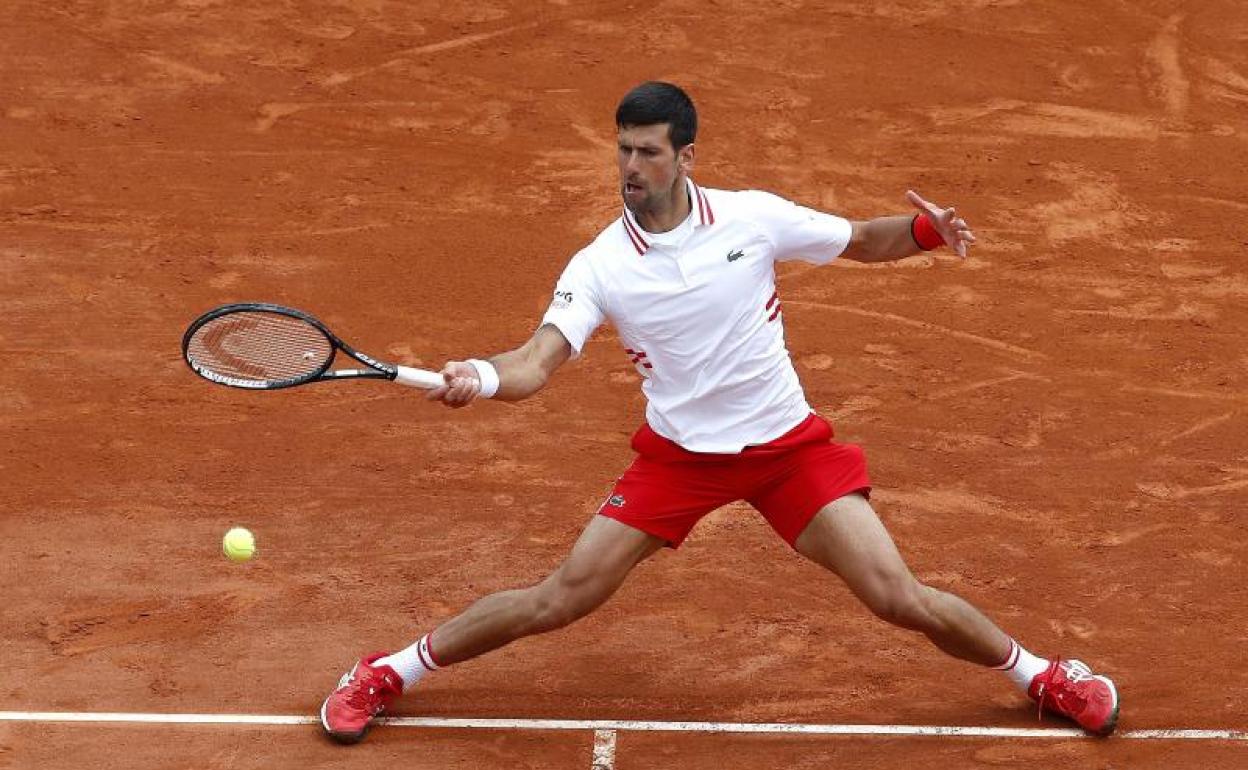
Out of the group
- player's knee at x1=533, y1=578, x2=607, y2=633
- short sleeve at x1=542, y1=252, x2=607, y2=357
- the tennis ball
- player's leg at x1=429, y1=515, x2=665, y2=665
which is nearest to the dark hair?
short sleeve at x1=542, y1=252, x2=607, y2=357

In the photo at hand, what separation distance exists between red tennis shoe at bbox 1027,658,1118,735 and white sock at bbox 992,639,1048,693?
2 centimetres

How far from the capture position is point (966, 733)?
786 cm

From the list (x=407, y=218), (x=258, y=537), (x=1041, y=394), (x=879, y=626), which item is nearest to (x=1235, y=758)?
(x=879, y=626)

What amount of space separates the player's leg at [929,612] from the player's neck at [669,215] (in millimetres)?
1247

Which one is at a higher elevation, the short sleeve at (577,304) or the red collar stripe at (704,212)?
the red collar stripe at (704,212)

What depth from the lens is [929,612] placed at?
24.3 ft

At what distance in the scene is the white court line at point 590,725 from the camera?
7.86 m

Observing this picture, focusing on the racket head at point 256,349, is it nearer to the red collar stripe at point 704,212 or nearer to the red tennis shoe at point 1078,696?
the red collar stripe at point 704,212

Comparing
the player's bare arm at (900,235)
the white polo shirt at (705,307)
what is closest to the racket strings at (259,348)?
the white polo shirt at (705,307)

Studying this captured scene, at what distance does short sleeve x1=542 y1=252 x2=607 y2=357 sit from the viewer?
24.0 feet

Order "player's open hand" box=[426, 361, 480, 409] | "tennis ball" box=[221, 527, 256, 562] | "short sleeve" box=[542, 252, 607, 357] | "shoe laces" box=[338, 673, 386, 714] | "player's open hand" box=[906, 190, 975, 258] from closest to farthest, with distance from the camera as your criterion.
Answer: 1. "player's open hand" box=[426, 361, 480, 409]
2. "short sleeve" box=[542, 252, 607, 357]
3. "player's open hand" box=[906, 190, 975, 258]
4. "shoe laces" box=[338, 673, 386, 714]
5. "tennis ball" box=[221, 527, 256, 562]

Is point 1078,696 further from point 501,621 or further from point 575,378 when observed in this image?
point 575,378

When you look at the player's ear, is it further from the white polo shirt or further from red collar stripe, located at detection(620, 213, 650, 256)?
red collar stripe, located at detection(620, 213, 650, 256)

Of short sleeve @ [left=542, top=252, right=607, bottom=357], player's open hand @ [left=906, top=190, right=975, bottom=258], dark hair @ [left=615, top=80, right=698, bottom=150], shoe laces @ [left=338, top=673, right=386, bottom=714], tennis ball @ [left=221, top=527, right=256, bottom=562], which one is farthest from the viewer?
tennis ball @ [left=221, top=527, right=256, bottom=562]
